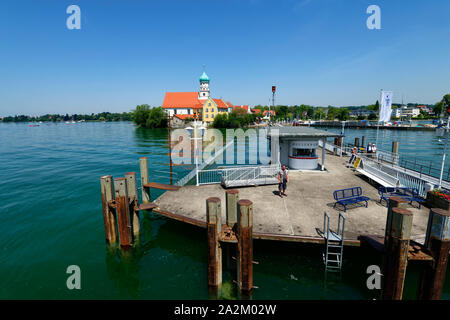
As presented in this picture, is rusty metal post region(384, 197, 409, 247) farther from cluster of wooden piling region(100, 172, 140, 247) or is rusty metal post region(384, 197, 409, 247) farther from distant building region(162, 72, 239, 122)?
Result: distant building region(162, 72, 239, 122)

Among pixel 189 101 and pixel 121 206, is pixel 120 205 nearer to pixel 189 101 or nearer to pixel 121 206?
pixel 121 206

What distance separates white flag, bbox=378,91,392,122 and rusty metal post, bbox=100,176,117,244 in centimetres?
2876

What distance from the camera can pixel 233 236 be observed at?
8164 millimetres

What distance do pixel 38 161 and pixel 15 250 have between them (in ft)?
94.4

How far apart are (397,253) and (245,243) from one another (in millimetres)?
4392

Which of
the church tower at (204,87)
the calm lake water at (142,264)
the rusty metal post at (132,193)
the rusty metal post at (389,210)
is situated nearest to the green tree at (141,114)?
the church tower at (204,87)

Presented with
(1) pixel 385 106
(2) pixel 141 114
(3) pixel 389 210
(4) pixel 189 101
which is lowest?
(3) pixel 389 210

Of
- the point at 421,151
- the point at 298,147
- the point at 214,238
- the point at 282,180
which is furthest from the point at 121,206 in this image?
the point at 421,151

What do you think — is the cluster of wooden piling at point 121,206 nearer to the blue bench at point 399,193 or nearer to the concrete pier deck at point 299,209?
the concrete pier deck at point 299,209

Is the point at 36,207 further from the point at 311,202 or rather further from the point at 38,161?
the point at 38,161

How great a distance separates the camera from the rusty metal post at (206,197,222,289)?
7.79 metres

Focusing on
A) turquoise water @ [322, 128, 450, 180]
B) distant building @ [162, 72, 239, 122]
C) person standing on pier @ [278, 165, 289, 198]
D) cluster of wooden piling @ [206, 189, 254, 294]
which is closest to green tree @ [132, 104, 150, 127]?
distant building @ [162, 72, 239, 122]
